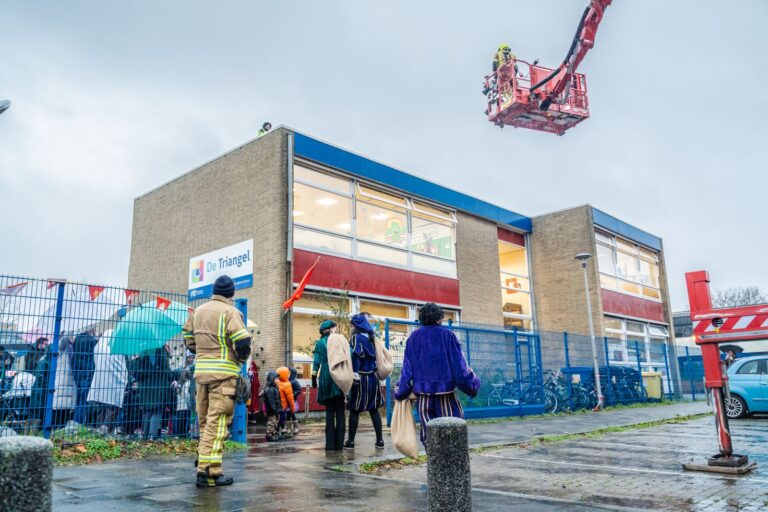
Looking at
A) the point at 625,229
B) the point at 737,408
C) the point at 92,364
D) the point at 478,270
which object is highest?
the point at 625,229

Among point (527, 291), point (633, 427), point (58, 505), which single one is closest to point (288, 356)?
point (633, 427)

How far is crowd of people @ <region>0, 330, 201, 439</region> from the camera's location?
23.2 feet

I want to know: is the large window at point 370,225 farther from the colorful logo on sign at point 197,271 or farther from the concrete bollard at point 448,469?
the concrete bollard at point 448,469

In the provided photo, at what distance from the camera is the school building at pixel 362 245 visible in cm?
1630

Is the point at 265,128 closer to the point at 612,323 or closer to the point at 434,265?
the point at 434,265

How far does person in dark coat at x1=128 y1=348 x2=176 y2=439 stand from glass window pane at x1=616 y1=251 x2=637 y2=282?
22874 mm

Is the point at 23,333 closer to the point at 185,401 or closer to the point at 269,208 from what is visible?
the point at 185,401

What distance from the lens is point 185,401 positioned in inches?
336

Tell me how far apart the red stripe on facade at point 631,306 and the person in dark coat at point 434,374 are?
2132 cm

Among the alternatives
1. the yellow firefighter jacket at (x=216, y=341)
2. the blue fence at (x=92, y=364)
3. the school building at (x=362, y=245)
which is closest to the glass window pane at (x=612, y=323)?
the school building at (x=362, y=245)

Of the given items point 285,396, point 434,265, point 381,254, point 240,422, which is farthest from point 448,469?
point 434,265

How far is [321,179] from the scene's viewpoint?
17.5m

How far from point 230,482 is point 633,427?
8.91 m

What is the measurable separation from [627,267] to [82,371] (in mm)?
25337
